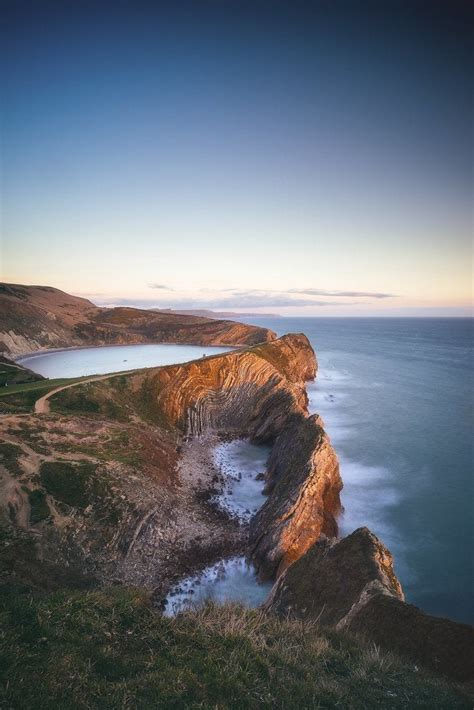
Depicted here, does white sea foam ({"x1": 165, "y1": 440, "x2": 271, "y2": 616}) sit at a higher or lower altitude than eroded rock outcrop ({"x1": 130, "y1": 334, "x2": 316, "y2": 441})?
lower

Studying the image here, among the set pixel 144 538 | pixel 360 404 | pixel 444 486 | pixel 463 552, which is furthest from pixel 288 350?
pixel 144 538

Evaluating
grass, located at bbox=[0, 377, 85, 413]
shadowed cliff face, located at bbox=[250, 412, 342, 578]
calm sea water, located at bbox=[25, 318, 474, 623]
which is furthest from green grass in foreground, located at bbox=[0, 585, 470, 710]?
grass, located at bbox=[0, 377, 85, 413]

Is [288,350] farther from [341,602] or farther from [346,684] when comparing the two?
[346,684]

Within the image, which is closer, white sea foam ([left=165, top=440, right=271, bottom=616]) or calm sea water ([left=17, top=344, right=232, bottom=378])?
white sea foam ([left=165, top=440, right=271, bottom=616])

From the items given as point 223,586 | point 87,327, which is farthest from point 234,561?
point 87,327

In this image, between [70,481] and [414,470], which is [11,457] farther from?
[414,470]

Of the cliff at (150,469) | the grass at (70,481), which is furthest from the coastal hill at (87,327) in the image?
the grass at (70,481)

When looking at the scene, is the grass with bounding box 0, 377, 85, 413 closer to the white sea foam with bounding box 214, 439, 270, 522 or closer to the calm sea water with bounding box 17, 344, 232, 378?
the calm sea water with bounding box 17, 344, 232, 378

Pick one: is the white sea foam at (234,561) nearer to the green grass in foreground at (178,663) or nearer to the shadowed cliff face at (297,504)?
the shadowed cliff face at (297,504)
